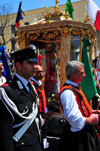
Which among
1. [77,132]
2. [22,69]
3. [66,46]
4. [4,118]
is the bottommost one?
[77,132]

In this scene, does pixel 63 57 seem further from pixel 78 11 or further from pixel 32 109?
pixel 78 11

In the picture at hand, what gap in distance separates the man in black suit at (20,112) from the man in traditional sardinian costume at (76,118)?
1.44ft

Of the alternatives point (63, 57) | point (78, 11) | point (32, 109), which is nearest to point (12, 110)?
point (32, 109)

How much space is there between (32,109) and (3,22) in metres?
21.5

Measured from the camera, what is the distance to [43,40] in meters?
5.77

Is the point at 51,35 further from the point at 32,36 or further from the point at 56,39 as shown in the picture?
the point at 32,36

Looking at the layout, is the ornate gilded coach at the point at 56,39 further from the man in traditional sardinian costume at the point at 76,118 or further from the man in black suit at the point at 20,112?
the man in black suit at the point at 20,112

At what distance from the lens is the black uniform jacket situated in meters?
1.66

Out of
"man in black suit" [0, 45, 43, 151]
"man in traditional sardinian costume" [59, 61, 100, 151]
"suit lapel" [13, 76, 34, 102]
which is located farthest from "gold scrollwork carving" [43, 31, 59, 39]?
"suit lapel" [13, 76, 34, 102]

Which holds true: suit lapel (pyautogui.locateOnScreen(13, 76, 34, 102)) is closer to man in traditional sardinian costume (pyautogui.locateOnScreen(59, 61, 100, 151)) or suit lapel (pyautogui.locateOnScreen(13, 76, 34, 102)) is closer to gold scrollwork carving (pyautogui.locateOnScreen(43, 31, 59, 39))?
man in traditional sardinian costume (pyautogui.locateOnScreen(59, 61, 100, 151))

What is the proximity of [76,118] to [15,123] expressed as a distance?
77cm

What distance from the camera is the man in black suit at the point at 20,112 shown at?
1678 millimetres

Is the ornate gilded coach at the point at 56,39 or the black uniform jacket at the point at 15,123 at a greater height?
the ornate gilded coach at the point at 56,39

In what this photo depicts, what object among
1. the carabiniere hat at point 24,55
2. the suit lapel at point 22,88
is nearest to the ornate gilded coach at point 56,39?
the carabiniere hat at point 24,55
